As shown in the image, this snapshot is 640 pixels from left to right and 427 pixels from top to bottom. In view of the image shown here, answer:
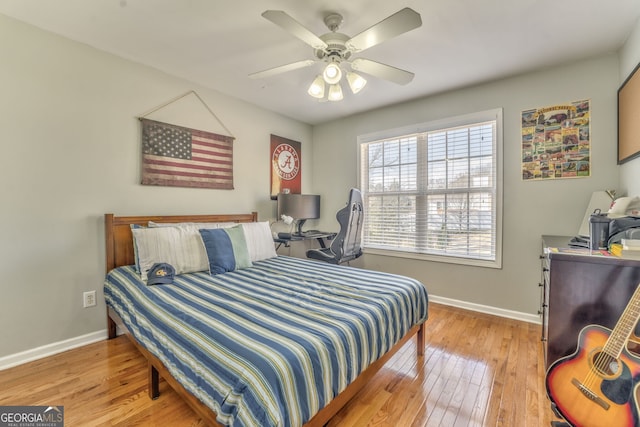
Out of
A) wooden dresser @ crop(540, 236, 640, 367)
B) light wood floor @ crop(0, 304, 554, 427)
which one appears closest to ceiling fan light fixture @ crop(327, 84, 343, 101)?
wooden dresser @ crop(540, 236, 640, 367)

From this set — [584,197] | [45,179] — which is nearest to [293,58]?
[45,179]

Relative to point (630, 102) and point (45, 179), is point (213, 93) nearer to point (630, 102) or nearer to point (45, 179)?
point (45, 179)

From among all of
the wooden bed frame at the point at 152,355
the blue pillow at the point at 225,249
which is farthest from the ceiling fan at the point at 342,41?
the wooden bed frame at the point at 152,355

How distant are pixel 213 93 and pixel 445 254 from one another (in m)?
3.24

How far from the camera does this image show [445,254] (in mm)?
3264

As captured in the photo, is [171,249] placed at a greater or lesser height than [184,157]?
lesser

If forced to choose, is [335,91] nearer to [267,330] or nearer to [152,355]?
[267,330]

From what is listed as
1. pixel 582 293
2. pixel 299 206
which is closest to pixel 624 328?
pixel 582 293

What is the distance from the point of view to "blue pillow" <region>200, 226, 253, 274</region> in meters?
2.35

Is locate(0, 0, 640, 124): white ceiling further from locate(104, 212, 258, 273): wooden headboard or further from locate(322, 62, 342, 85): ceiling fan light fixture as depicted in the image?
locate(104, 212, 258, 273): wooden headboard

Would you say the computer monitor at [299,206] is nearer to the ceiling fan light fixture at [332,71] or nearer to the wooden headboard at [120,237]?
the wooden headboard at [120,237]

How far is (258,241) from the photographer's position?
2.86 meters

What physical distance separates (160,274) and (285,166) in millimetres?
2360

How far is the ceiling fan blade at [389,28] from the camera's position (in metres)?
1.43
